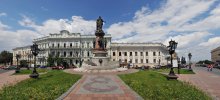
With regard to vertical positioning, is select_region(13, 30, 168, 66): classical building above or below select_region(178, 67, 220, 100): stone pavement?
above

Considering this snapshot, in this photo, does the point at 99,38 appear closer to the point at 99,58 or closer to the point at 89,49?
the point at 99,58

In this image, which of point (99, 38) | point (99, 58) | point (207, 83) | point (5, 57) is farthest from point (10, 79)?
point (5, 57)

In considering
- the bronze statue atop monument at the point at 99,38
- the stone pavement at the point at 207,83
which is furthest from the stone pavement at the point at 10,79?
the stone pavement at the point at 207,83

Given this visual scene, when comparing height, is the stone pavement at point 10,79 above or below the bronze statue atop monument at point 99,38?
below

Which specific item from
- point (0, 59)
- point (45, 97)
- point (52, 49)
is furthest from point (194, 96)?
point (0, 59)

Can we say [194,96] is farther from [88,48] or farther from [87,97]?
[88,48]

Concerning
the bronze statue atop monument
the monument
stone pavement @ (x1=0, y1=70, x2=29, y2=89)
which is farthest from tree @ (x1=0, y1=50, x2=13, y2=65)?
the monument

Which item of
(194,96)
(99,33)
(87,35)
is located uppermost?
(87,35)

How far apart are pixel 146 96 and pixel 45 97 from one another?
608cm

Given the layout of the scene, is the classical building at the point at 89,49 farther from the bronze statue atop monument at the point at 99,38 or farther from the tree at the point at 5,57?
the bronze statue atop monument at the point at 99,38

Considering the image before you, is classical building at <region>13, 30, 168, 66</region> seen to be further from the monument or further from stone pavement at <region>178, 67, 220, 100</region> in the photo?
stone pavement at <region>178, 67, 220, 100</region>

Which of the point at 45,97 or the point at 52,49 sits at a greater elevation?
the point at 52,49

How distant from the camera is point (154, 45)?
80.3m

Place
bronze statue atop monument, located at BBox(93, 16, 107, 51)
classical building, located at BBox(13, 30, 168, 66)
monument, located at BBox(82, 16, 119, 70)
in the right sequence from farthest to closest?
classical building, located at BBox(13, 30, 168, 66) → bronze statue atop monument, located at BBox(93, 16, 107, 51) → monument, located at BBox(82, 16, 119, 70)
